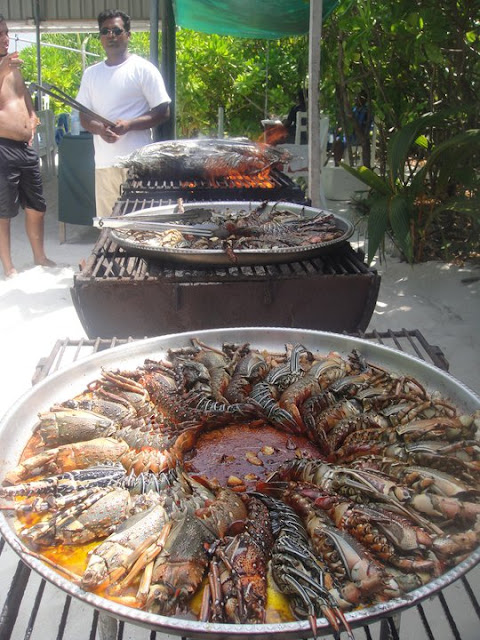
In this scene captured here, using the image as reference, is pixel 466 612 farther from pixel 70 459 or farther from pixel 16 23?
pixel 16 23

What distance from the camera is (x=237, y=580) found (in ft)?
5.15

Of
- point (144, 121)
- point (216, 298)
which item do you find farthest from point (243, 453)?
point (144, 121)

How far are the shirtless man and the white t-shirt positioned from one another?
2.70ft

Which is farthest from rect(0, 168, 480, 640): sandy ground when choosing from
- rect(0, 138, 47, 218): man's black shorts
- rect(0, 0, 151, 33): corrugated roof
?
rect(0, 0, 151, 33): corrugated roof

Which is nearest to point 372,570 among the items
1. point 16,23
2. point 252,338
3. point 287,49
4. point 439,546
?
point 439,546

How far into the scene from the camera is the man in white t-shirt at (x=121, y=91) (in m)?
6.50

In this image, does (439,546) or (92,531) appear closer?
(439,546)

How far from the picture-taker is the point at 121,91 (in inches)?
261

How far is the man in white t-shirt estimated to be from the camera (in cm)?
650

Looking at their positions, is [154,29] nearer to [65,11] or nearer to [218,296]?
[65,11]

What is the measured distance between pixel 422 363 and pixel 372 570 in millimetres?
1184

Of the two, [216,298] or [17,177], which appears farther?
[17,177]

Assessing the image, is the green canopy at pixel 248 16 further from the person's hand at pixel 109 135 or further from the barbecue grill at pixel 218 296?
the barbecue grill at pixel 218 296

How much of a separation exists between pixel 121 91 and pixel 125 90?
47 mm
